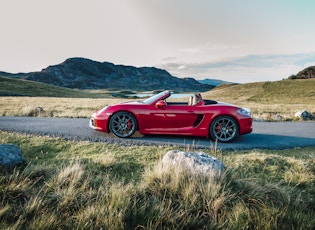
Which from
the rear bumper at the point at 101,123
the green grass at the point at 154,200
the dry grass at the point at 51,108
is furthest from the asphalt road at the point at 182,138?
the dry grass at the point at 51,108

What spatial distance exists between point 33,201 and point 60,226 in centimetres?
67

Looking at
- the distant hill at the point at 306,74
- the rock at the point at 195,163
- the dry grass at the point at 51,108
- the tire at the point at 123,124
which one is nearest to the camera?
the rock at the point at 195,163

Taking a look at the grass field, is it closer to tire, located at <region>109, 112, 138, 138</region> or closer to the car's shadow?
the car's shadow

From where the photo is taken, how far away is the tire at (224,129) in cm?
743

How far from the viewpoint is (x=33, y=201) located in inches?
136

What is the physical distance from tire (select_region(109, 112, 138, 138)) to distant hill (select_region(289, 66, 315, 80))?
313 ft

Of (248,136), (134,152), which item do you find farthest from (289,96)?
(134,152)

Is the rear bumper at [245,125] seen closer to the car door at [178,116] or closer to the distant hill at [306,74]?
the car door at [178,116]

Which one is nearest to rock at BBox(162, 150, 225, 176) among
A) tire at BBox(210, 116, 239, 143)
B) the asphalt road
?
the asphalt road

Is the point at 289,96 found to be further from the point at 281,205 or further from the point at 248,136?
the point at 281,205

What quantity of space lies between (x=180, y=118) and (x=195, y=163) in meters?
2.80

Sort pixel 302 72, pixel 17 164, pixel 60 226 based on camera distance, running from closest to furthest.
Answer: pixel 60 226 < pixel 17 164 < pixel 302 72

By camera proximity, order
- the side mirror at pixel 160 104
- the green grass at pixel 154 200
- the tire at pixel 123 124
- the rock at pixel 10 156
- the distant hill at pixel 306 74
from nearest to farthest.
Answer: the green grass at pixel 154 200 → the rock at pixel 10 156 → the side mirror at pixel 160 104 → the tire at pixel 123 124 → the distant hill at pixel 306 74

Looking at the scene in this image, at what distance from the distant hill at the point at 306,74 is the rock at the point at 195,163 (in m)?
97.3
